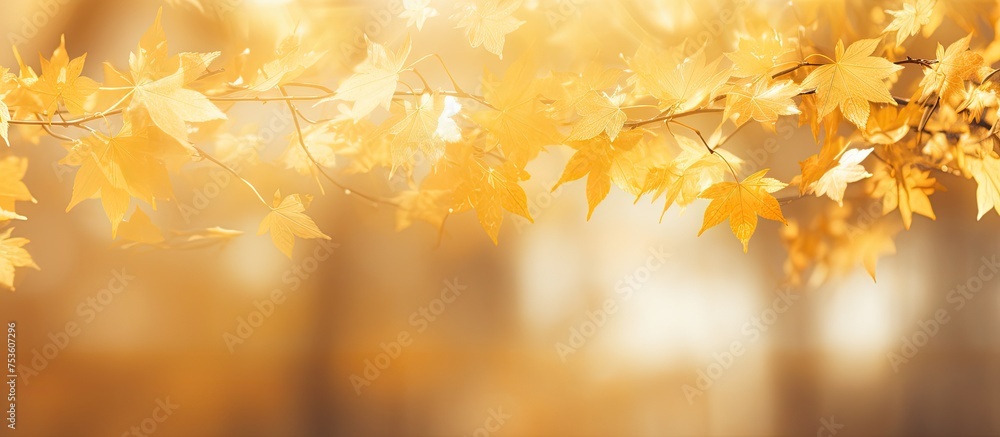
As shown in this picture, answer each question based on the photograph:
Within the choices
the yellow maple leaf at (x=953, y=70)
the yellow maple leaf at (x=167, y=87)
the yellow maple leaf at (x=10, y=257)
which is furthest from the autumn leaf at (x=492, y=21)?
the yellow maple leaf at (x=10, y=257)

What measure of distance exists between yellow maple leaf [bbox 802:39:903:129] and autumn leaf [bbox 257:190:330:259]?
0.55 m

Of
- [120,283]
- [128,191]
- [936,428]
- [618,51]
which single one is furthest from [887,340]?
[120,283]

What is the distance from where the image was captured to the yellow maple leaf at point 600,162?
1.79 ft

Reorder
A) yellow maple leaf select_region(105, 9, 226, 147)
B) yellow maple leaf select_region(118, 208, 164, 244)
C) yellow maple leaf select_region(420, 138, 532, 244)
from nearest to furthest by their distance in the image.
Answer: yellow maple leaf select_region(105, 9, 226, 147)
yellow maple leaf select_region(420, 138, 532, 244)
yellow maple leaf select_region(118, 208, 164, 244)

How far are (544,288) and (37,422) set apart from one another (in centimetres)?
88

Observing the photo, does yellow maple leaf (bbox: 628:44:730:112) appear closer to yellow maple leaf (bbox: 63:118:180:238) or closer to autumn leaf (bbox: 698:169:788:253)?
autumn leaf (bbox: 698:169:788:253)

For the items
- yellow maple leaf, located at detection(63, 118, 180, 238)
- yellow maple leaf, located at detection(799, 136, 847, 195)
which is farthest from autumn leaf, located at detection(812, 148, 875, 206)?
yellow maple leaf, located at detection(63, 118, 180, 238)

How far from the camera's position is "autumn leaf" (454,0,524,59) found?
0.53 m

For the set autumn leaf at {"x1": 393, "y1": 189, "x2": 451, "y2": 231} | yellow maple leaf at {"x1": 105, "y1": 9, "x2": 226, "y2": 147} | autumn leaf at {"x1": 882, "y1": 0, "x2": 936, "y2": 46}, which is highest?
yellow maple leaf at {"x1": 105, "y1": 9, "x2": 226, "y2": 147}

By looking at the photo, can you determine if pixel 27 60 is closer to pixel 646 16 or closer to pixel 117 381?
pixel 117 381

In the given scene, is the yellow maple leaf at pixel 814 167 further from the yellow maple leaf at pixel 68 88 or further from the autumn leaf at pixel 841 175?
the yellow maple leaf at pixel 68 88

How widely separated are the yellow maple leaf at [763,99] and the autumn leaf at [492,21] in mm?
233

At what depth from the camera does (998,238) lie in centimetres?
90

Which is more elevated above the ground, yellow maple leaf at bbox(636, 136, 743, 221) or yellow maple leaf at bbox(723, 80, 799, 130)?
yellow maple leaf at bbox(723, 80, 799, 130)
